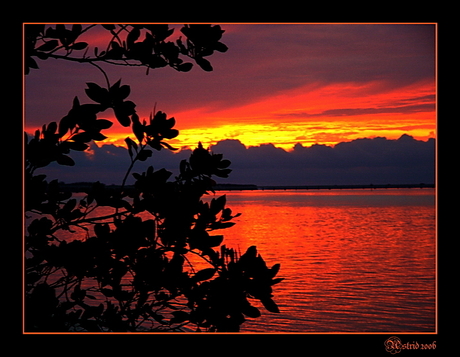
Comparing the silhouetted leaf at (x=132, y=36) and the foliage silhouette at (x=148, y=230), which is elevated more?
the silhouetted leaf at (x=132, y=36)

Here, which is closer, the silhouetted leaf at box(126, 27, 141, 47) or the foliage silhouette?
the foliage silhouette

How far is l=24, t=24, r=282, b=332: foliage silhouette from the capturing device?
3.31 m

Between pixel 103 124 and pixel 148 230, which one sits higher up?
pixel 103 124

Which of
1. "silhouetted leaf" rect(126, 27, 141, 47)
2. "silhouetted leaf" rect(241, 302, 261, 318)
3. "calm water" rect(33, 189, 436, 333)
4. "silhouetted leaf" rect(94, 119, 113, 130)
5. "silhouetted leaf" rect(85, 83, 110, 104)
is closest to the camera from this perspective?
"silhouetted leaf" rect(241, 302, 261, 318)

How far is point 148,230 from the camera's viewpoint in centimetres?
349

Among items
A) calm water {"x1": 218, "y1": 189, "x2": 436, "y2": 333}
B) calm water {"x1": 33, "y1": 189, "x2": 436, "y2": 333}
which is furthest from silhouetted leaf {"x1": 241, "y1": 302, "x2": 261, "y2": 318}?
calm water {"x1": 218, "y1": 189, "x2": 436, "y2": 333}

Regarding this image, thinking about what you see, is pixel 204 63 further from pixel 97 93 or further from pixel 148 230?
pixel 148 230

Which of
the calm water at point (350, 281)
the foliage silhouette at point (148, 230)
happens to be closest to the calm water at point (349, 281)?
the calm water at point (350, 281)

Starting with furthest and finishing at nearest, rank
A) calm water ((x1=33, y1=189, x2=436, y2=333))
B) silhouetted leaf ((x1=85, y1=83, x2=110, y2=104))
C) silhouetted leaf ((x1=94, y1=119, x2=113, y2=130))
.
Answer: calm water ((x1=33, y1=189, x2=436, y2=333))
silhouetted leaf ((x1=94, y1=119, x2=113, y2=130))
silhouetted leaf ((x1=85, y1=83, x2=110, y2=104))

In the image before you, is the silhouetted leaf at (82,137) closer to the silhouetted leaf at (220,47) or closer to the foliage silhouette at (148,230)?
the foliage silhouette at (148,230)

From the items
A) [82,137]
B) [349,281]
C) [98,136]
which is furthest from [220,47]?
[349,281]

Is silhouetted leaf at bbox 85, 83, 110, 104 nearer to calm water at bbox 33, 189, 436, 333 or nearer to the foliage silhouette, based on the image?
the foliage silhouette

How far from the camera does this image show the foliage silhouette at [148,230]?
3.31 m
